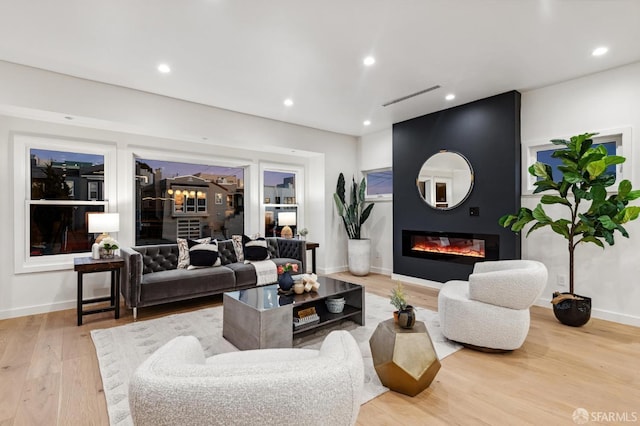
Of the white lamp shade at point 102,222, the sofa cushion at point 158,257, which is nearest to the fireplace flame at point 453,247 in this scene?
the sofa cushion at point 158,257

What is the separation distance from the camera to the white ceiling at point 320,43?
2.51 m

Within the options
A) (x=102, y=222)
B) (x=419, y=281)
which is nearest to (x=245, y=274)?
(x=102, y=222)

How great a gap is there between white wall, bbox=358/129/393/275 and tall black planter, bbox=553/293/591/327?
2944 millimetres

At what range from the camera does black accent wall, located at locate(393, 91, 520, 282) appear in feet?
14.0

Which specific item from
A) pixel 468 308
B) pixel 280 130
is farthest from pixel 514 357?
pixel 280 130

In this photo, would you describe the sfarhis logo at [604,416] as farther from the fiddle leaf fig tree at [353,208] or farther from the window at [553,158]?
the fiddle leaf fig tree at [353,208]

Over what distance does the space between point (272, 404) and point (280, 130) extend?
17.0 feet

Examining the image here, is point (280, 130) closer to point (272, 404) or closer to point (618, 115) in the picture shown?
point (618, 115)

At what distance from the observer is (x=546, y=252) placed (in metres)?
4.09

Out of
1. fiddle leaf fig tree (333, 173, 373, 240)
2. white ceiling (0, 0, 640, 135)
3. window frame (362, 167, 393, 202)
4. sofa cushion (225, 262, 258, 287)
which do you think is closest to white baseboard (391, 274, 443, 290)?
fiddle leaf fig tree (333, 173, 373, 240)

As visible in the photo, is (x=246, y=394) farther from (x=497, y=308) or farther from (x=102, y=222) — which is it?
(x=102, y=222)

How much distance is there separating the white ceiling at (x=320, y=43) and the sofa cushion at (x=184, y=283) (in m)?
2.40

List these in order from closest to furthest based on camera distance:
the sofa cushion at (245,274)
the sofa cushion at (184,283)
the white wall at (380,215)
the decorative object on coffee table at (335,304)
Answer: the decorative object on coffee table at (335,304) → the sofa cushion at (184,283) → the sofa cushion at (245,274) → the white wall at (380,215)

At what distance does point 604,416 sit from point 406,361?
47.9 inches
